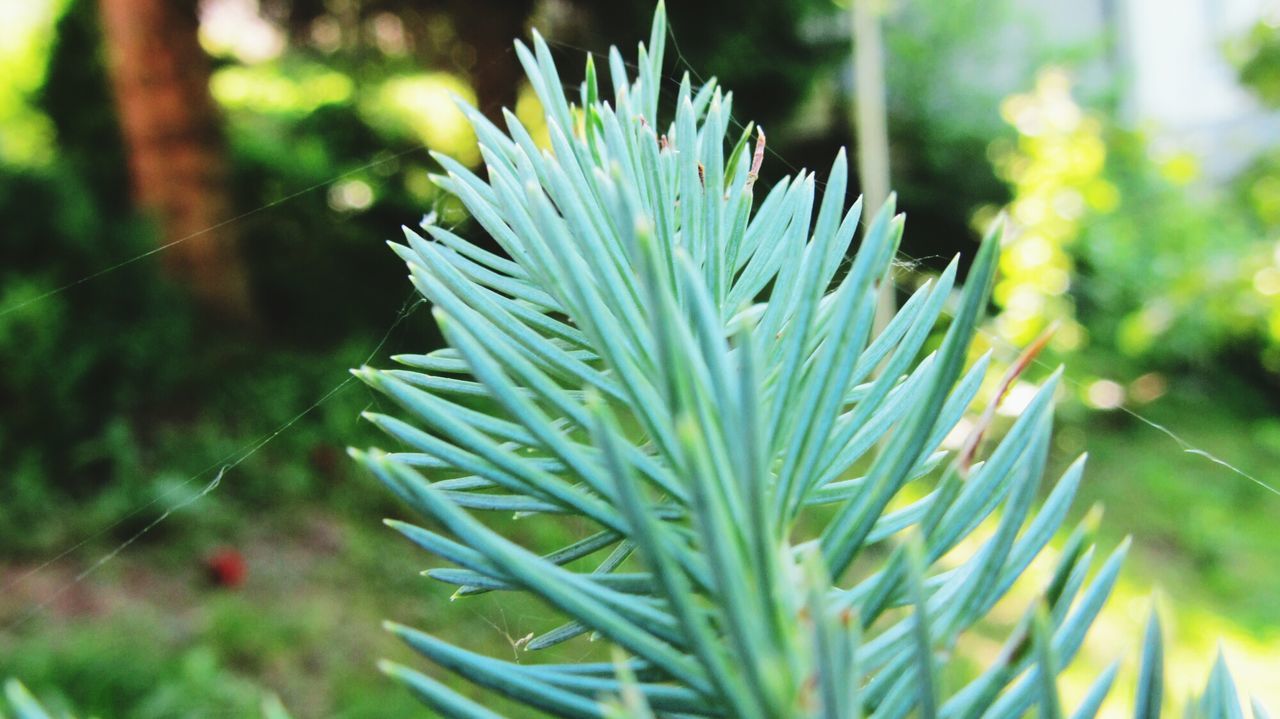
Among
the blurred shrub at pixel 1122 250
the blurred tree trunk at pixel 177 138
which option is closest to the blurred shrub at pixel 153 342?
the blurred tree trunk at pixel 177 138

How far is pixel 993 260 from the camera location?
0.16 m

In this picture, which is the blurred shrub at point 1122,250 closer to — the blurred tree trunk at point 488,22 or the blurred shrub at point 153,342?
the blurred tree trunk at point 488,22

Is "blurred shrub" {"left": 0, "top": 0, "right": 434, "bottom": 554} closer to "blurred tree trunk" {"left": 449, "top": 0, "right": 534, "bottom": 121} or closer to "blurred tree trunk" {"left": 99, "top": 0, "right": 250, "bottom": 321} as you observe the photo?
"blurred tree trunk" {"left": 99, "top": 0, "right": 250, "bottom": 321}

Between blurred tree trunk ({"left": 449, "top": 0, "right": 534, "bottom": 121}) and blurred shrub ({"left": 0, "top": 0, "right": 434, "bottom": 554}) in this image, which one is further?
blurred tree trunk ({"left": 449, "top": 0, "right": 534, "bottom": 121})

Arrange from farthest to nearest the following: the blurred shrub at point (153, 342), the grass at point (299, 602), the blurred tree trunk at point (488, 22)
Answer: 1. the blurred tree trunk at point (488, 22)
2. the blurred shrub at point (153, 342)
3. the grass at point (299, 602)

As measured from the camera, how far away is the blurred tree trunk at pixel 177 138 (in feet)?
10.3

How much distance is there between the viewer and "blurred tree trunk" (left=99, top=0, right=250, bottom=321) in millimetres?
3141

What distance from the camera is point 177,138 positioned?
3250 millimetres

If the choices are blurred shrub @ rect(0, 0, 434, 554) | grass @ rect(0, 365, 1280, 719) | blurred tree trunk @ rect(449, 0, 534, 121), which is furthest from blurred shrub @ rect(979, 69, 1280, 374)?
blurred shrub @ rect(0, 0, 434, 554)

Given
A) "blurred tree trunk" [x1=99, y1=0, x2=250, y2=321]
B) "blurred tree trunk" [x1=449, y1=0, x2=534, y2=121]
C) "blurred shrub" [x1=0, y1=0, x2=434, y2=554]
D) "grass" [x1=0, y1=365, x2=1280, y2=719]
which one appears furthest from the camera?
"blurred tree trunk" [x1=449, y1=0, x2=534, y2=121]

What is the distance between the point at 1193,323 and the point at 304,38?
418 centimetres

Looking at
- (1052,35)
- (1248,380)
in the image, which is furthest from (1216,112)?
(1248,380)

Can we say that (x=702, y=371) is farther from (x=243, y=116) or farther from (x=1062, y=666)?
(x=243, y=116)

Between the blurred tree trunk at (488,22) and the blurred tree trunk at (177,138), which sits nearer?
the blurred tree trunk at (177,138)
